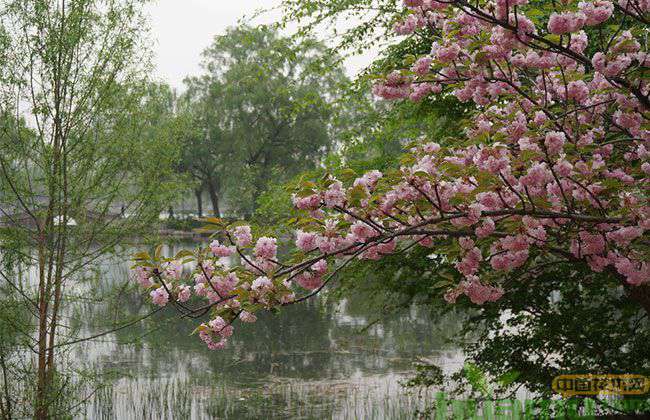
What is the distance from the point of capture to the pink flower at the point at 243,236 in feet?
8.96

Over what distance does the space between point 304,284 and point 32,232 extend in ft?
15.1

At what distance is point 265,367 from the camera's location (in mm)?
9789

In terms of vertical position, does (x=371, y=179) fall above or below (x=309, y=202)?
above

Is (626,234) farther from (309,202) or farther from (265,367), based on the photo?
(265,367)

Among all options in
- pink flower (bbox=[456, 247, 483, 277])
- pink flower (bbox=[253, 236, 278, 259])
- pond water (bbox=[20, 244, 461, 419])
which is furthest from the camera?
pond water (bbox=[20, 244, 461, 419])

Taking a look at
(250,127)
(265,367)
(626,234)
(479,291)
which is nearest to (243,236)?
(479,291)

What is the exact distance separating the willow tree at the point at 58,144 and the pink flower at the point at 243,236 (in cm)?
409

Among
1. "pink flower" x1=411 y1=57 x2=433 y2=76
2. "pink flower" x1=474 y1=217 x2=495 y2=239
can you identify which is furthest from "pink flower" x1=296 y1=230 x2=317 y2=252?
"pink flower" x1=411 y1=57 x2=433 y2=76

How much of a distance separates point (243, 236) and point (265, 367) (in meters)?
7.41

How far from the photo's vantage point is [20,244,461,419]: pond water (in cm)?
774

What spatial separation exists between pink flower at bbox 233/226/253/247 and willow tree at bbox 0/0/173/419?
13.4 feet

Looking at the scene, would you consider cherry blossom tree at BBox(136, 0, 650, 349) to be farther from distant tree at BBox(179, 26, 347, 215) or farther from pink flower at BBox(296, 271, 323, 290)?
distant tree at BBox(179, 26, 347, 215)

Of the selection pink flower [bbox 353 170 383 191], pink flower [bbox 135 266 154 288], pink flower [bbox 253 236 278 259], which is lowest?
pink flower [bbox 135 266 154 288]

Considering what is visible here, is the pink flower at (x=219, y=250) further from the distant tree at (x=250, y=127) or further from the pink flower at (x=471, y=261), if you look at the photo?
the distant tree at (x=250, y=127)
